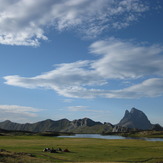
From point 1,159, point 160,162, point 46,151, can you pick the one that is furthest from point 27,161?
point 160,162

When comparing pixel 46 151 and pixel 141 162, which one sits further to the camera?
pixel 46 151

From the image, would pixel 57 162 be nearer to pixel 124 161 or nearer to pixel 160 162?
pixel 124 161

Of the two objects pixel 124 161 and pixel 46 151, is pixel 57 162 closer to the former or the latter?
pixel 124 161

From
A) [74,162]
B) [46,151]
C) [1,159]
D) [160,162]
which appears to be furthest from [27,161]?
[160,162]

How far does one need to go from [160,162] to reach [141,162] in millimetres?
3872

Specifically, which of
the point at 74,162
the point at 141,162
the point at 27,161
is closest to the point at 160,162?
the point at 141,162

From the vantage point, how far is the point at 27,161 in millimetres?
46656

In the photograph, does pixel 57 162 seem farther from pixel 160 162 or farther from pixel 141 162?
pixel 160 162

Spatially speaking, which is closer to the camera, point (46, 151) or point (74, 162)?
point (74, 162)

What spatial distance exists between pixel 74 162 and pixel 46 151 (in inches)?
782

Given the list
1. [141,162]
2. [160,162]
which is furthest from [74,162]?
[160,162]

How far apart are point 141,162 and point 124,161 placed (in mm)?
3392

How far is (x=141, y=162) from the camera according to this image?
158 ft

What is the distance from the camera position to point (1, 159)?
47.7 metres
